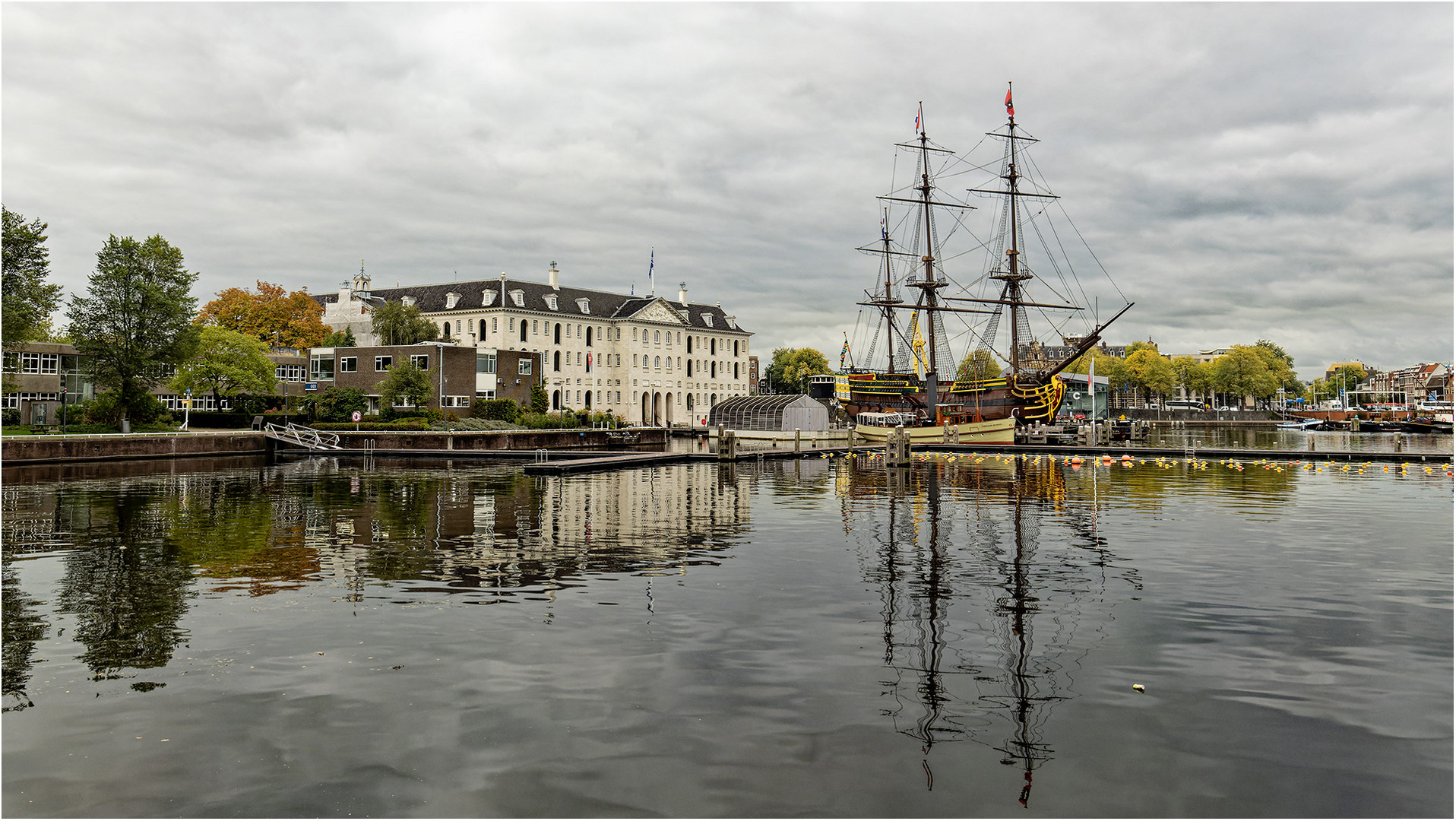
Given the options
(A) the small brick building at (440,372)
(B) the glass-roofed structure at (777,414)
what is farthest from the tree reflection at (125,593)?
(B) the glass-roofed structure at (777,414)

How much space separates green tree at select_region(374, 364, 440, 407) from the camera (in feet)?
227

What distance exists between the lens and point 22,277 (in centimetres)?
5194

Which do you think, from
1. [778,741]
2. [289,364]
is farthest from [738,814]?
[289,364]

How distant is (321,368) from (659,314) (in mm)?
46003

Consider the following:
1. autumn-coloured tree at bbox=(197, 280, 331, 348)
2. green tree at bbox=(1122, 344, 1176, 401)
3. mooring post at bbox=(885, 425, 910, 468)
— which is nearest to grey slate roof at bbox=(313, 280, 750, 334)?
autumn-coloured tree at bbox=(197, 280, 331, 348)

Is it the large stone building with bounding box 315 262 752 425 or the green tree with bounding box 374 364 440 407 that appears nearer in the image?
the green tree with bounding box 374 364 440 407

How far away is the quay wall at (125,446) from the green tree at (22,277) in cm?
685

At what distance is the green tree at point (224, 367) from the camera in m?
69.4

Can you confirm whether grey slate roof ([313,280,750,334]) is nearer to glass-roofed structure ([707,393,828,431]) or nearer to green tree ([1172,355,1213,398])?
glass-roofed structure ([707,393,828,431])

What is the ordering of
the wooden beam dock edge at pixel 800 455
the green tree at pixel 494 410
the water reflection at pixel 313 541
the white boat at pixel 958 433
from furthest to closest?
1. the green tree at pixel 494 410
2. the white boat at pixel 958 433
3. the wooden beam dock edge at pixel 800 455
4. the water reflection at pixel 313 541

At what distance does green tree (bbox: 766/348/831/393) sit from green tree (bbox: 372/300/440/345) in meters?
82.1

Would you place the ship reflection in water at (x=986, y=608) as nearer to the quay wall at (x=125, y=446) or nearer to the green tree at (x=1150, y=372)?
the quay wall at (x=125, y=446)

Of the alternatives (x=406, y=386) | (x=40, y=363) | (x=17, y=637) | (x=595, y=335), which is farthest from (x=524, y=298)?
(x=17, y=637)

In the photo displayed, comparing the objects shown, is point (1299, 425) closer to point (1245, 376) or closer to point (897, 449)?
point (1245, 376)
